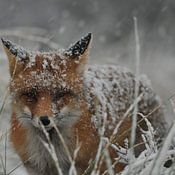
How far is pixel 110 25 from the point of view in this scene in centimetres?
2275

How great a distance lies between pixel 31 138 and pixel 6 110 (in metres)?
3.13

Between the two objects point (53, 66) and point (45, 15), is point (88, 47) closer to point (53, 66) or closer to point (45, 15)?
point (53, 66)

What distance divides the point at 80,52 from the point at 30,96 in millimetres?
708

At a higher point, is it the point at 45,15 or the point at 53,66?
the point at 45,15

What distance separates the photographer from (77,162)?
5969 mm

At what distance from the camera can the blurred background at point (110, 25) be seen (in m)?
16.9

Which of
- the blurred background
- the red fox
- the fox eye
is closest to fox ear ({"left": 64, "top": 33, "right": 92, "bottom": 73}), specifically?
the red fox

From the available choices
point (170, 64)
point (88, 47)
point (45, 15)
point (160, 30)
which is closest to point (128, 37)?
point (160, 30)

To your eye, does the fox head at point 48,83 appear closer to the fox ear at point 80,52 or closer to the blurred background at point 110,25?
the fox ear at point 80,52

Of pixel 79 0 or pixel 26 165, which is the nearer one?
pixel 26 165

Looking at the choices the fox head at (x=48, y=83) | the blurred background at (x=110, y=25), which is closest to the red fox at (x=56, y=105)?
the fox head at (x=48, y=83)

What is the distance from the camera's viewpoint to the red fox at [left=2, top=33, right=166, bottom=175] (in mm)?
5681

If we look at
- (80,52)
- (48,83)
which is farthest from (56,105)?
(80,52)

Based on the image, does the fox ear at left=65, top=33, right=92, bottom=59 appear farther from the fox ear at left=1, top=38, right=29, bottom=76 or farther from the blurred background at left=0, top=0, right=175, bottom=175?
the blurred background at left=0, top=0, right=175, bottom=175
